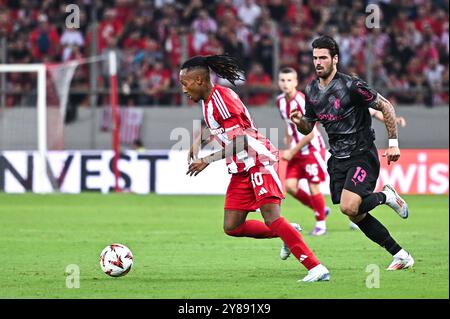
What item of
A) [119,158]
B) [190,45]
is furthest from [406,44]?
[119,158]

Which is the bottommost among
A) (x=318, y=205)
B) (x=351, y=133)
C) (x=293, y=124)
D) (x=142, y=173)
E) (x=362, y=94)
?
(x=142, y=173)

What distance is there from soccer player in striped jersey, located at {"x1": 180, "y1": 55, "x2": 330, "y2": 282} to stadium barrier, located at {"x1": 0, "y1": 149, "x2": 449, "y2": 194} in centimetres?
1222

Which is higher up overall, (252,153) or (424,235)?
(252,153)

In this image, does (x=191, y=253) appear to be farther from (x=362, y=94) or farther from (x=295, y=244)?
(x=362, y=94)

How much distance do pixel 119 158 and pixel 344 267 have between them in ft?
39.8

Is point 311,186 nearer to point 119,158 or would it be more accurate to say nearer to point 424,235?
point 424,235

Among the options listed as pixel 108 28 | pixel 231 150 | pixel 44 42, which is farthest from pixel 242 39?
pixel 231 150

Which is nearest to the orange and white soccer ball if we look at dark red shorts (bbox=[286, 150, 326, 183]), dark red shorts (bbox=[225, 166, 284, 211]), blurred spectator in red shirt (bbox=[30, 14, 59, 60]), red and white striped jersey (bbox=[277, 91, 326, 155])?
dark red shorts (bbox=[225, 166, 284, 211])

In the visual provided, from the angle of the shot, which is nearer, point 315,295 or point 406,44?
point 315,295

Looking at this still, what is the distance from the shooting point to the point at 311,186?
14375 millimetres

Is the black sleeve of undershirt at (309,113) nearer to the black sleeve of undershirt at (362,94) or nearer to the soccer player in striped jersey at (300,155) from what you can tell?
the black sleeve of undershirt at (362,94)

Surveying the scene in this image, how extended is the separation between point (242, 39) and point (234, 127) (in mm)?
15347

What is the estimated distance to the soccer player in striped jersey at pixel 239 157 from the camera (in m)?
8.82

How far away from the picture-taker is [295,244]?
8.78 meters
